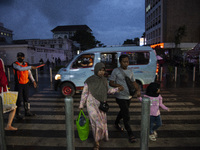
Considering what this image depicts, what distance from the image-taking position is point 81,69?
284 inches

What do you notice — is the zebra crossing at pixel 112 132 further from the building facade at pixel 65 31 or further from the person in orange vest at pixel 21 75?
the building facade at pixel 65 31

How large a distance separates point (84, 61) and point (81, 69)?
39 cm

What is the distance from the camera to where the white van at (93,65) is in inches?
284

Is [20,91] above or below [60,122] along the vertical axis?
above

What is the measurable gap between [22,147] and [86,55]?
4726 millimetres

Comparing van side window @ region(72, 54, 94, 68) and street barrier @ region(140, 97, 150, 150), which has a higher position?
van side window @ region(72, 54, 94, 68)

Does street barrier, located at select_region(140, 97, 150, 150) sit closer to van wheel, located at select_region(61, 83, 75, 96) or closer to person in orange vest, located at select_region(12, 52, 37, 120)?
person in orange vest, located at select_region(12, 52, 37, 120)

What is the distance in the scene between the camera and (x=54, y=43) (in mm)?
62406

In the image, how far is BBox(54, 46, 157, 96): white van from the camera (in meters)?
7.22

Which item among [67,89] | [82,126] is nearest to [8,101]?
[82,126]

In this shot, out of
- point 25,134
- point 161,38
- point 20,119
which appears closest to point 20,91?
point 20,119

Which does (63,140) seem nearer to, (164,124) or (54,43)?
(164,124)

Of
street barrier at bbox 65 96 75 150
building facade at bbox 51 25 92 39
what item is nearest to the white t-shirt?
street barrier at bbox 65 96 75 150

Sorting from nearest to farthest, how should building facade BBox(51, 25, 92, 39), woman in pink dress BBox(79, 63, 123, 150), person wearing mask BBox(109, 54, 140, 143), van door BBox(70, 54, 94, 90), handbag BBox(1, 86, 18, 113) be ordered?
woman in pink dress BBox(79, 63, 123, 150)
person wearing mask BBox(109, 54, 140, 143)
handbag BBox(1, 86, 18, 113)
van door BBox(70, 54, 94, 90)
building facade BBox(51, 25, 92, 39)
